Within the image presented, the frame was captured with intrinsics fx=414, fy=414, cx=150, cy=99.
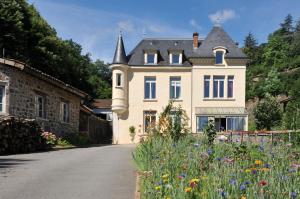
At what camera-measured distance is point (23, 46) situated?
33.9 m

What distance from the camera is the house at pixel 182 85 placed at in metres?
36.7

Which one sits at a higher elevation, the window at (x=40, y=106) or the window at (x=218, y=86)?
the window at (x=218, y=86)

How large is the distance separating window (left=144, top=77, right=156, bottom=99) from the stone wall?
12264 millimetres

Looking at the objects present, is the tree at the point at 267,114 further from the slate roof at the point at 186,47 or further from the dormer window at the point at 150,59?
the dormer window at the point at 150,59

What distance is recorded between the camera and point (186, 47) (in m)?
39.7

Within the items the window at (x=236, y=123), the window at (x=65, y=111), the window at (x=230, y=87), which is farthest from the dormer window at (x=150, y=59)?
the window at (x=65, y=111)

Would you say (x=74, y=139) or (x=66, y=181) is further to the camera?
(x=74, y=139)

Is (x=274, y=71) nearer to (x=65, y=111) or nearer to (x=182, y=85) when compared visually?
(x=182, y=85)

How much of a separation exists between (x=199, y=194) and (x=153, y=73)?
32973mm

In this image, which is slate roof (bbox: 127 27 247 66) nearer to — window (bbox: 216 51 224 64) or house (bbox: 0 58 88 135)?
window (bbox: 216 51 224 64)

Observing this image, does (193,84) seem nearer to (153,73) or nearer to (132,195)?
(153,73)

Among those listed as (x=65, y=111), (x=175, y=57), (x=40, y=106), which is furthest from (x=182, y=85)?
(x=40, y=106)

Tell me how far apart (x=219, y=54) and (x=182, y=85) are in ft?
14.3

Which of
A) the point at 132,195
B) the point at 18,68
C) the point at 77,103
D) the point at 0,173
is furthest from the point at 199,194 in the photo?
the point at 77,103
